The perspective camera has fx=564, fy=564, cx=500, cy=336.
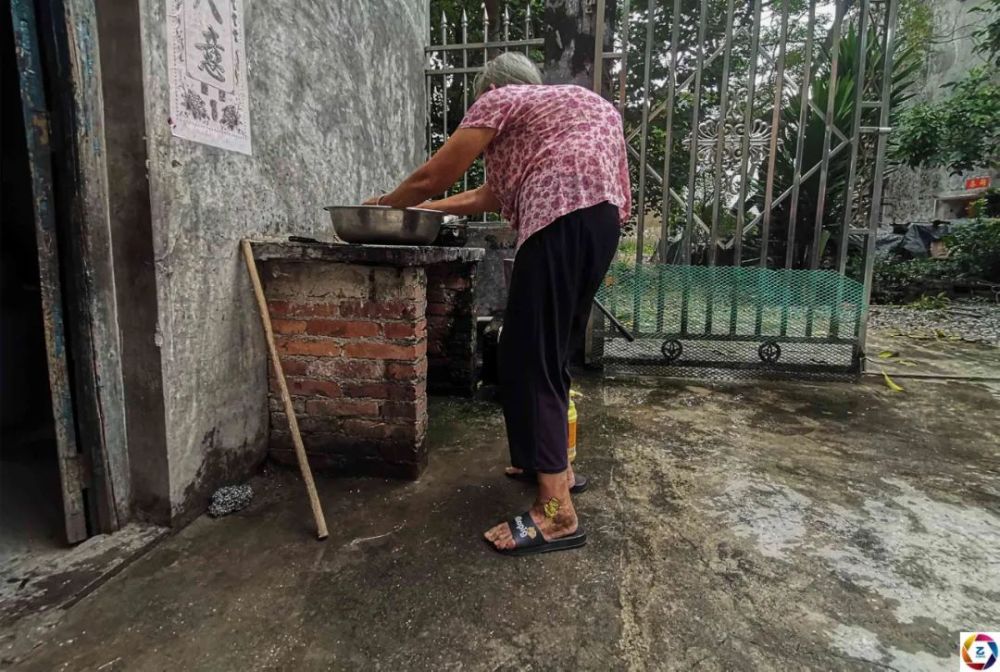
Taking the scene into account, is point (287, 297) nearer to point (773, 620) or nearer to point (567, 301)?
point (567, 301)

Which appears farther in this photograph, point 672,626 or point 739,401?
point 739,401

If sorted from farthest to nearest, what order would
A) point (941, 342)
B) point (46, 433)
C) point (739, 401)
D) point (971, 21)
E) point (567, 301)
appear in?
point (971, 21) → point (941, 342) → point (739, 401) → point (46, 433) → point (567, 301)

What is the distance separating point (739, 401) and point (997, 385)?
1878 millimetres

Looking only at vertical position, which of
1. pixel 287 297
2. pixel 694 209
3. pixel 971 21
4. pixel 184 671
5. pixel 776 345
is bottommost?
pixel 184 671

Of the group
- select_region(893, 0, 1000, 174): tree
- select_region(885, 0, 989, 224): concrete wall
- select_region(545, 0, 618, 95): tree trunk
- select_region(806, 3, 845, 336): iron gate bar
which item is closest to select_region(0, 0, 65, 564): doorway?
select_region(545, 0, 618, 95): tree trunk

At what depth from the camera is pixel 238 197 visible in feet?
6.74

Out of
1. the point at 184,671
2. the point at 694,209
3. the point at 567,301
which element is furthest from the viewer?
the point at 694,209

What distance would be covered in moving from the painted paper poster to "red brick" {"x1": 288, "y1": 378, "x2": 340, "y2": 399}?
90cm

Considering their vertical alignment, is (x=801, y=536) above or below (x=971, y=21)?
below

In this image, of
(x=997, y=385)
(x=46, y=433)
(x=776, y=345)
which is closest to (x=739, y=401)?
(x=776, y=345)

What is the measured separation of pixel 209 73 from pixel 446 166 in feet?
2.77

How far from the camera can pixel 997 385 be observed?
372 cm

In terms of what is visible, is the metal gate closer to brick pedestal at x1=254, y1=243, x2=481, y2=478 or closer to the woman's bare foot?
brick pedestal at x1=254, y1=243, x2=481, y2=478

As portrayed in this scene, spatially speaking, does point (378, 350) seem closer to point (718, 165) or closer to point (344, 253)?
point (344, 253)
